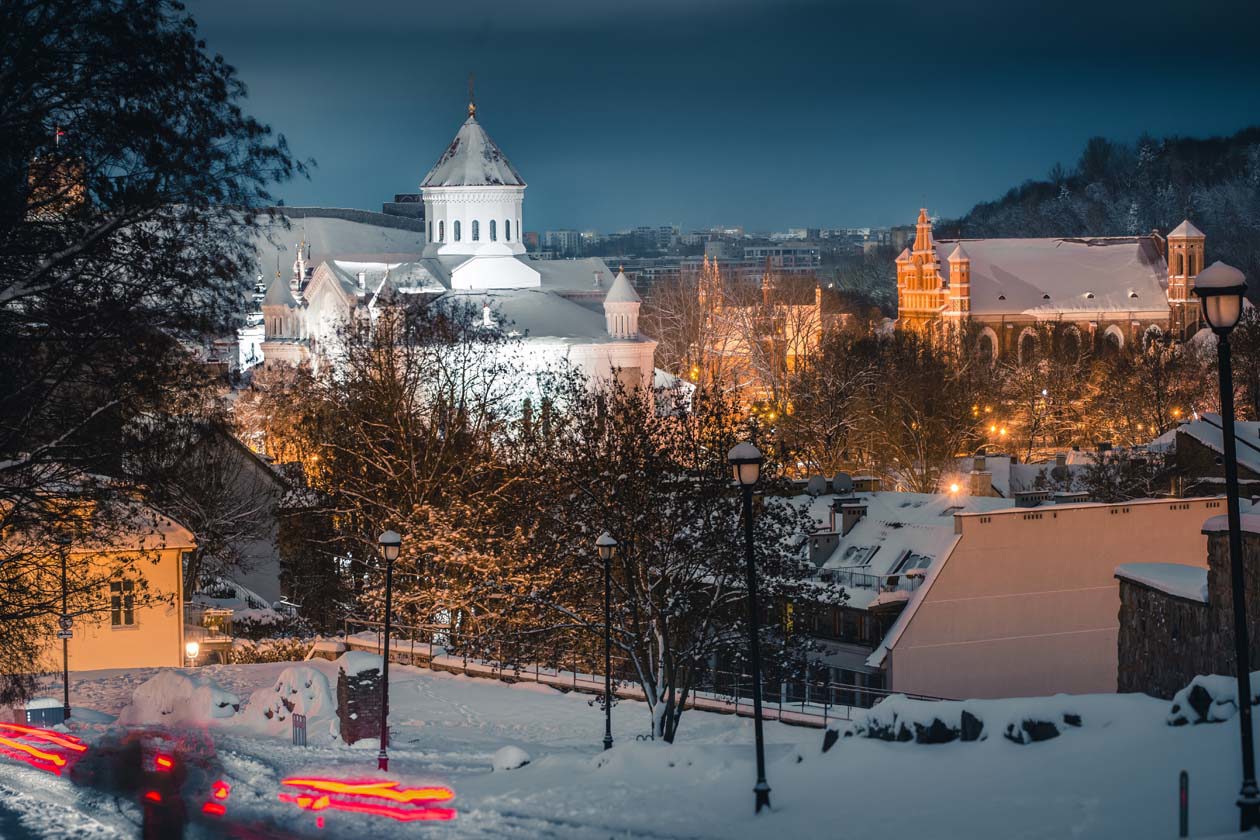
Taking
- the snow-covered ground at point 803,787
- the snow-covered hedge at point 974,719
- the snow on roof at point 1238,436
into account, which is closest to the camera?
the snow-covered ground at point 803,787

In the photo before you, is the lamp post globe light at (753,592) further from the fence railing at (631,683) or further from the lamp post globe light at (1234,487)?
the fence railing at (631,683)

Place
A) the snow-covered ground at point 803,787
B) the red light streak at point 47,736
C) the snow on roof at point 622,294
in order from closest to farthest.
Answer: the snow-covered ground at point 803,787
the red light streak at point 47,736
the snow on roof at point 622,294

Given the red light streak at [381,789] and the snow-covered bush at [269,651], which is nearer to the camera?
the red light streak at [381,789]

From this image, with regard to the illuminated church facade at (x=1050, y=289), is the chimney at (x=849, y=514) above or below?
below

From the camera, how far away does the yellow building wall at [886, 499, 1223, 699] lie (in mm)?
34906

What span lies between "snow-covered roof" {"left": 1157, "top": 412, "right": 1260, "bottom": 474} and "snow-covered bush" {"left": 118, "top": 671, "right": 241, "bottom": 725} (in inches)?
843

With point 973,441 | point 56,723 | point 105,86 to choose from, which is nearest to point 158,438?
point 105,86

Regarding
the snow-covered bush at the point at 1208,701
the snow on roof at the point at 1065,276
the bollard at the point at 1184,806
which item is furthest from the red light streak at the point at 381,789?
the snow on roof at the point at 1065,276

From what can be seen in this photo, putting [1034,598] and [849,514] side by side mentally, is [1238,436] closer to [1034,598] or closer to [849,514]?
[1034,598]

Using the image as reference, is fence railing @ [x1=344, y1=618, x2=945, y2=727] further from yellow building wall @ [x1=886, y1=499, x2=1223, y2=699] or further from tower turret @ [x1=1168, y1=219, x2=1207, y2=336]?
tower turret @ [x1=1168, y1=219, x2=1207, y2=336]

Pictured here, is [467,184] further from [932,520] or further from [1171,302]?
[932,520]

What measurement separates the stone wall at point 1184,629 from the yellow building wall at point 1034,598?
1017 cm

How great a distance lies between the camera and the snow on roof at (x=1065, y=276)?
11712 cm

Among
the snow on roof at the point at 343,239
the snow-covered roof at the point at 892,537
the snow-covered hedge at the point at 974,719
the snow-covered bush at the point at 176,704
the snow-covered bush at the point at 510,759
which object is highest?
the snow on roof at the point at 343,239
